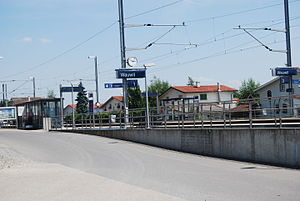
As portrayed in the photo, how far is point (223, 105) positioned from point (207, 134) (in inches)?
57.0

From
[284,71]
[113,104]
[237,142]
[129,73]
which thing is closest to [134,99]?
[113,104]

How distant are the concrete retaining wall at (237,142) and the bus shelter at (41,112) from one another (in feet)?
61.2

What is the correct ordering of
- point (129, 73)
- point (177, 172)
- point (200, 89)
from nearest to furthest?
point (177, 172)
point (129, 73)
point (200, 89)

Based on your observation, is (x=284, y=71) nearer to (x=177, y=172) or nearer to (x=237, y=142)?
(x=237, y=142)

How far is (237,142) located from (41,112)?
89.4 feet

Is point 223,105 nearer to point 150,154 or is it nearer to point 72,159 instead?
point 150,154

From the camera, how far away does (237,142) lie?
55.9ft

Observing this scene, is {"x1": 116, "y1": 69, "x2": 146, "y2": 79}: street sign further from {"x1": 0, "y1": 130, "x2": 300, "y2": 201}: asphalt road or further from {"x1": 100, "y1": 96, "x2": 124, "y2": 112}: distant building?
{"x1": 100, "y1": 96, "x2": 124, "y2": 112}: distant building

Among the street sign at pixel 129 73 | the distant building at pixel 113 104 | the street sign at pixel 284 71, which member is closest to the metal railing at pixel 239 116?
the street sign at pixel 129 73

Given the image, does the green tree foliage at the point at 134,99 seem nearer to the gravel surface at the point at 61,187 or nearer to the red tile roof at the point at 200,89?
the red tile roof at the point at 200,89

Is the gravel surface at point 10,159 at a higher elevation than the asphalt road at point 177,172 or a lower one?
higher

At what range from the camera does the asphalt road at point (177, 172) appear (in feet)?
31.9

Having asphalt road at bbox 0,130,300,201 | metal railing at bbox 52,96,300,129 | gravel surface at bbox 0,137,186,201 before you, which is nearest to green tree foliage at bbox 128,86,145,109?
metal railing at bbox 52,96,300,129

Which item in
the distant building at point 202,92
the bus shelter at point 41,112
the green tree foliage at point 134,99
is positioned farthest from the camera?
the distant building at point 202,92
